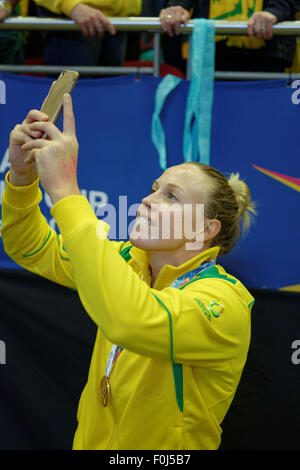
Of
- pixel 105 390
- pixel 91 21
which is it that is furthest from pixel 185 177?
pixel 91 21

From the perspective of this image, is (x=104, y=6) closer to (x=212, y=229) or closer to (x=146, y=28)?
(x=146, y=28)

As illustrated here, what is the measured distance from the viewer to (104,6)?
2576mm

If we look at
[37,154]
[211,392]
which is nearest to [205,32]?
[37,154]

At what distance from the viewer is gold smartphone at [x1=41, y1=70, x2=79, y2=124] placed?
4.18 ft

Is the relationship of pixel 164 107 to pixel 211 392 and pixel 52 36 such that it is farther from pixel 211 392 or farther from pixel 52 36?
pixel 211 392

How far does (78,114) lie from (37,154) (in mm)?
1255

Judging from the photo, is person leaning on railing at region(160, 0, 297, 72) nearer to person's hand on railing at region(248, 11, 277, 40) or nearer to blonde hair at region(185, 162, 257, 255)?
person's hand on railing at region(248, 11, 277, 40)

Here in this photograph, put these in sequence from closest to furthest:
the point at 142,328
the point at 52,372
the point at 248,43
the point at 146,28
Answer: the point at 142,328 → the point at 52,372 → the point at 146,28 → the point at 248,43

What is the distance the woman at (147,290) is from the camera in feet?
3.75

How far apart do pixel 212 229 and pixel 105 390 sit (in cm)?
56

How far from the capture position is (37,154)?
3.88 feet
